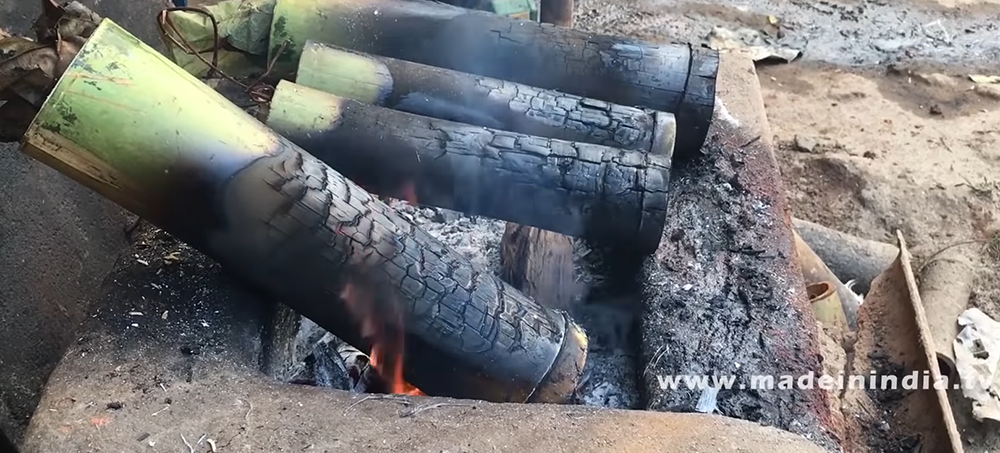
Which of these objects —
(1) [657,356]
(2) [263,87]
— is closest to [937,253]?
(1) [657,356]

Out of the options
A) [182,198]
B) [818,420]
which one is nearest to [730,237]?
[818,420]

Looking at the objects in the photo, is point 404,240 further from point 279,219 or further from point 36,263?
point 36,263

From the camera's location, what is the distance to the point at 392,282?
56.6 inches

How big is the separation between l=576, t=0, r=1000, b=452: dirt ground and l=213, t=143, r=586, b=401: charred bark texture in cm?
150

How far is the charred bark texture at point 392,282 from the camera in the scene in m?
1.38

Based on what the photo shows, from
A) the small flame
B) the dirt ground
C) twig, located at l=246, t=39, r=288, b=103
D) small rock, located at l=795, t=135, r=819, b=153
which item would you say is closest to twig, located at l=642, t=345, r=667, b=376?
the small flame

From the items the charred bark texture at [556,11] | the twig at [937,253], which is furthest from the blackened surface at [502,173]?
the twig at [937,253]

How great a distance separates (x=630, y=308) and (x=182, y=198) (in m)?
0.98

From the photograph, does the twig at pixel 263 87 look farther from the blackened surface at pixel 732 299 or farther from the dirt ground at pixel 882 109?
→ the dirt ground at pixel 882 109

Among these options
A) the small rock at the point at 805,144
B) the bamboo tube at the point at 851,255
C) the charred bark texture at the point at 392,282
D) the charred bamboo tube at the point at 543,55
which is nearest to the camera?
the charred bark texture at the point at 392,282

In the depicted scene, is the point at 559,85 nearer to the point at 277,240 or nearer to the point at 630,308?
the point at 630,308

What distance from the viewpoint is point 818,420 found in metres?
1.49

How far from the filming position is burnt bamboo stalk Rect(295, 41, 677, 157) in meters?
1.79

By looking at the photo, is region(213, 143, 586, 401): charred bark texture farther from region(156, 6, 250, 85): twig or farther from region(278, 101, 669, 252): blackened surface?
Answer: region(156, 6, 250, 85): twig
